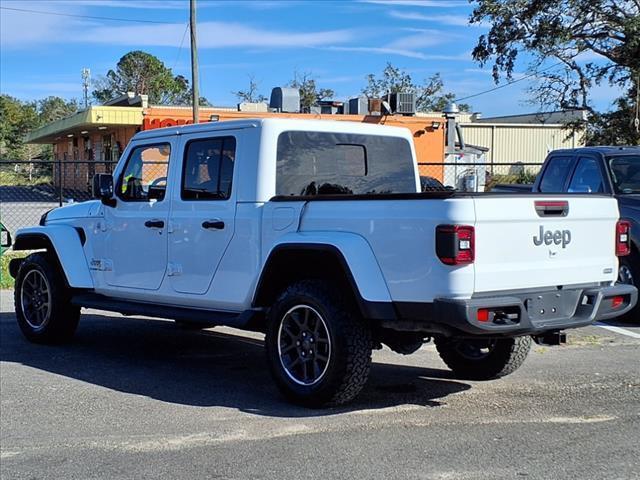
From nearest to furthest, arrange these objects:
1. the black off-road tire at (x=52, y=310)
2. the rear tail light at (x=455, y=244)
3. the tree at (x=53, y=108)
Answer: the rear tail light at (x=455, y=244)
the black off-road tire at (x=52, y=310)
the tree at (x=53, y=108)

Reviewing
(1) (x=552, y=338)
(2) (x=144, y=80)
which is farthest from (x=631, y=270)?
(2) (x=144, y=80)

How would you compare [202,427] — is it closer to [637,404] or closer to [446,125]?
[637,404]

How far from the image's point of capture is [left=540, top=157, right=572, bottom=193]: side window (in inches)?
417

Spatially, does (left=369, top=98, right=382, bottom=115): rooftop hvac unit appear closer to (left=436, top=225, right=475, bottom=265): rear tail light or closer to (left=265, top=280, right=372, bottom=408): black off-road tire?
(left=265, top=280, right=372, bottom=408): black off-road tire

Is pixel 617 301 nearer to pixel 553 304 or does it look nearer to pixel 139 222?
pixel 553 304

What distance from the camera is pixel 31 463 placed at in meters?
4.94

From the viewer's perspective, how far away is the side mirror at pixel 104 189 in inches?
306

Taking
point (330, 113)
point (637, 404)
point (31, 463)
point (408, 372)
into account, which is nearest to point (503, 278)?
point (637, 404)

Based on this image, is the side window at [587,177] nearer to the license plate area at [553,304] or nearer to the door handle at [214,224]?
the license plate area at [553,304]

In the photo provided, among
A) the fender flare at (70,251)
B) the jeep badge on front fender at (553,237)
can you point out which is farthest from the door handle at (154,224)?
the jeep badge on front fender at (553,237)

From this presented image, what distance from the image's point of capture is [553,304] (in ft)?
18.2

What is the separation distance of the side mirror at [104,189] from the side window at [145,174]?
0.37ft

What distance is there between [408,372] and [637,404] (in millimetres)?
1982

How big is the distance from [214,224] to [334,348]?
1.57 meters
